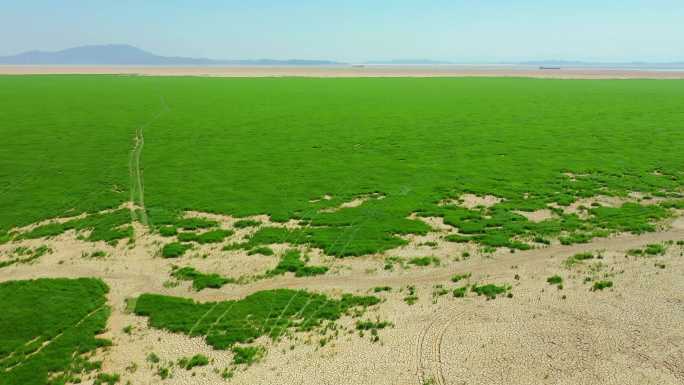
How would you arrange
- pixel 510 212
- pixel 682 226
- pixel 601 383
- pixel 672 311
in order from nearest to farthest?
1. pixel 601 383
2. pixel 672 311
3. pixel 682 226
4. pixel 510 212

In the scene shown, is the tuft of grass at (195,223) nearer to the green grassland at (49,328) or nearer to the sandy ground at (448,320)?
the sandy ground at (448,320)

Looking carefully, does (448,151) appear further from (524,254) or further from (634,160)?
(524,254)

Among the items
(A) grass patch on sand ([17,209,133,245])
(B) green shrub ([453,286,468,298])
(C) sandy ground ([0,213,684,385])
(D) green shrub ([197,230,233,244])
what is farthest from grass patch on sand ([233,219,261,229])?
(B) green shrub ([453,286,468,298])

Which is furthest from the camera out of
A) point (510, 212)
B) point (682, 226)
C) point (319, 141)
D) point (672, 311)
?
point (319, 141)

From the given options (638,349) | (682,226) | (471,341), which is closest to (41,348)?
(471,341)

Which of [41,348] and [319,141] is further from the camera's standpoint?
[319,141]

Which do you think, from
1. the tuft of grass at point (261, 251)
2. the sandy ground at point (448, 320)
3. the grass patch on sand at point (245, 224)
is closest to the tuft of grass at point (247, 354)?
the sandy ground at point (448, 320)

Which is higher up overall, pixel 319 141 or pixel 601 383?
pixel 319 141
